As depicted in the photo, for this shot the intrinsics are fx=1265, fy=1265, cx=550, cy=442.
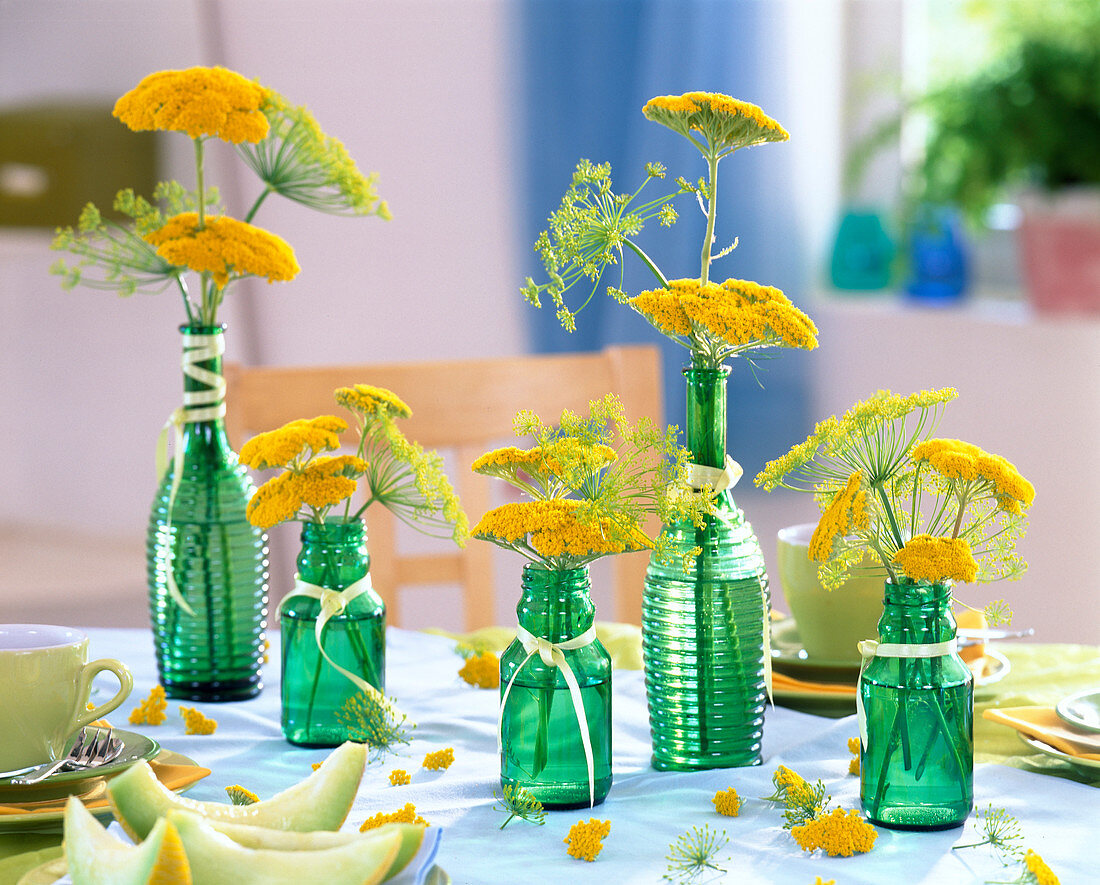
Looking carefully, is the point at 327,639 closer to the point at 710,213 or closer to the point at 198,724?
the point at 198,724

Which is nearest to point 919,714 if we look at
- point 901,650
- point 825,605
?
point 901,650

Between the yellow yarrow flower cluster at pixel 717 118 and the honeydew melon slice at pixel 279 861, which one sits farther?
the yellow yarrow flower cluster at pixel 717 118

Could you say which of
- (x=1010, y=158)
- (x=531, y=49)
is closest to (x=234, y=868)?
(x=1010, y=158)

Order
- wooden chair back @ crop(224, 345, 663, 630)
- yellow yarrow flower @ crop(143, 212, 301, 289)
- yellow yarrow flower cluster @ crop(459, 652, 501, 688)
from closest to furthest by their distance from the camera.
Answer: yellow yarrow flower @ crop(143, 212, 301, 289)
yellow yarrow flower cluster @ crop(459, 652, 501, 688)
wooden chair back @ crop(224, 345, 663, 630)

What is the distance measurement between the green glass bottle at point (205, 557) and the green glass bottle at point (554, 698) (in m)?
0.33

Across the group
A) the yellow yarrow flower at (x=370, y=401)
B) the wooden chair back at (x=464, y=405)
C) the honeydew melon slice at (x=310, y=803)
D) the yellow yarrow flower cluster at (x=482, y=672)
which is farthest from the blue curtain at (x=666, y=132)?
the honeydew melon slice at (x=310, y=803)

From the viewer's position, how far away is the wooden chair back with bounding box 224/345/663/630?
1.45 meters

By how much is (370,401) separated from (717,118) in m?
0.30

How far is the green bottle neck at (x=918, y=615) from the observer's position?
2.28 feet

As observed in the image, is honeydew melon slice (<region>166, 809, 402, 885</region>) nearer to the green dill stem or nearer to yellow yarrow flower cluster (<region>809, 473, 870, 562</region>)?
yellow yarrow flower cluster (<region>809, 473, 870, 562</region>)

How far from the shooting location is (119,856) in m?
0.54

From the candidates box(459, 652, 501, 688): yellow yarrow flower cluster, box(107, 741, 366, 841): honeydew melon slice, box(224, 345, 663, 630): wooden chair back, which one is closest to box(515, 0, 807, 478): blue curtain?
box(224, 345, 663, 630): wooden chair back

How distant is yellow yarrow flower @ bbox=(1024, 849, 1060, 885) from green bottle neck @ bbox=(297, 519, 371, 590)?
0.46 m

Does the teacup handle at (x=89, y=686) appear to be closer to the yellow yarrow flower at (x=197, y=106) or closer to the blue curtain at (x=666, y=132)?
the yellow yarrow flower at (x=197, y=106)
